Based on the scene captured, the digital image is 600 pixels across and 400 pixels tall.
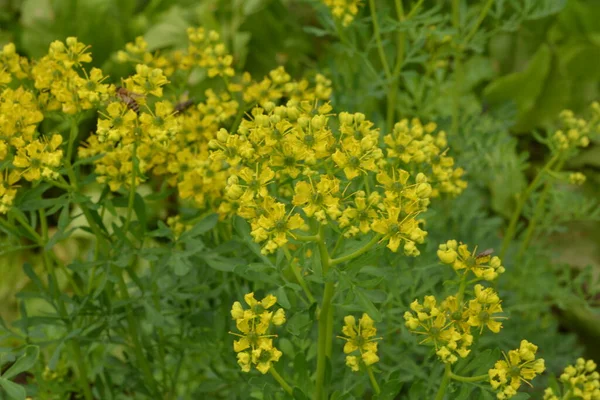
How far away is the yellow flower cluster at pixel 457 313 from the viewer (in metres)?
0.90

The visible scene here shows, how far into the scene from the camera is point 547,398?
0.99 m

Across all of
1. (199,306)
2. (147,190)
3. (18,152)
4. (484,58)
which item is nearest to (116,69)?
(147,190)

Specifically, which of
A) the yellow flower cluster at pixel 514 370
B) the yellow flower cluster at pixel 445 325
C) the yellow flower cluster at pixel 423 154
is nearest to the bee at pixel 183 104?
the yellow flower cluster at pixel 423 154

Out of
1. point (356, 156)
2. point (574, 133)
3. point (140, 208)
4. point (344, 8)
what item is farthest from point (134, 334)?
point (574, 133)

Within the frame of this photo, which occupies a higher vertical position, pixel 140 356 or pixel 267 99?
pixel 267 99

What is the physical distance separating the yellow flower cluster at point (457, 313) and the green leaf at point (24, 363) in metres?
0.51

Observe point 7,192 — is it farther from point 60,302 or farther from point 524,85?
point 524,85

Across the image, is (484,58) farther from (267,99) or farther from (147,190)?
(267,99)

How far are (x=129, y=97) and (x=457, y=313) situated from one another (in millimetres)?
546

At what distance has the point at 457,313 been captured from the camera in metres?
0.93

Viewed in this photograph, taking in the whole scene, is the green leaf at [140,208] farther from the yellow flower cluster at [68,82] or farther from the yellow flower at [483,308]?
the yellow flower at [483,308]

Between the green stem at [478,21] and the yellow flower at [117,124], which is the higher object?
the yellow flower at [117,124]

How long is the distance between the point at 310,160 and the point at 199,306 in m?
0.66

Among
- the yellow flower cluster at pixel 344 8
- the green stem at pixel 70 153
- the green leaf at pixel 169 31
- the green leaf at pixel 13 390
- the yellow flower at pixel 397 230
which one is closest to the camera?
the yellow flower at pixel 397 230
